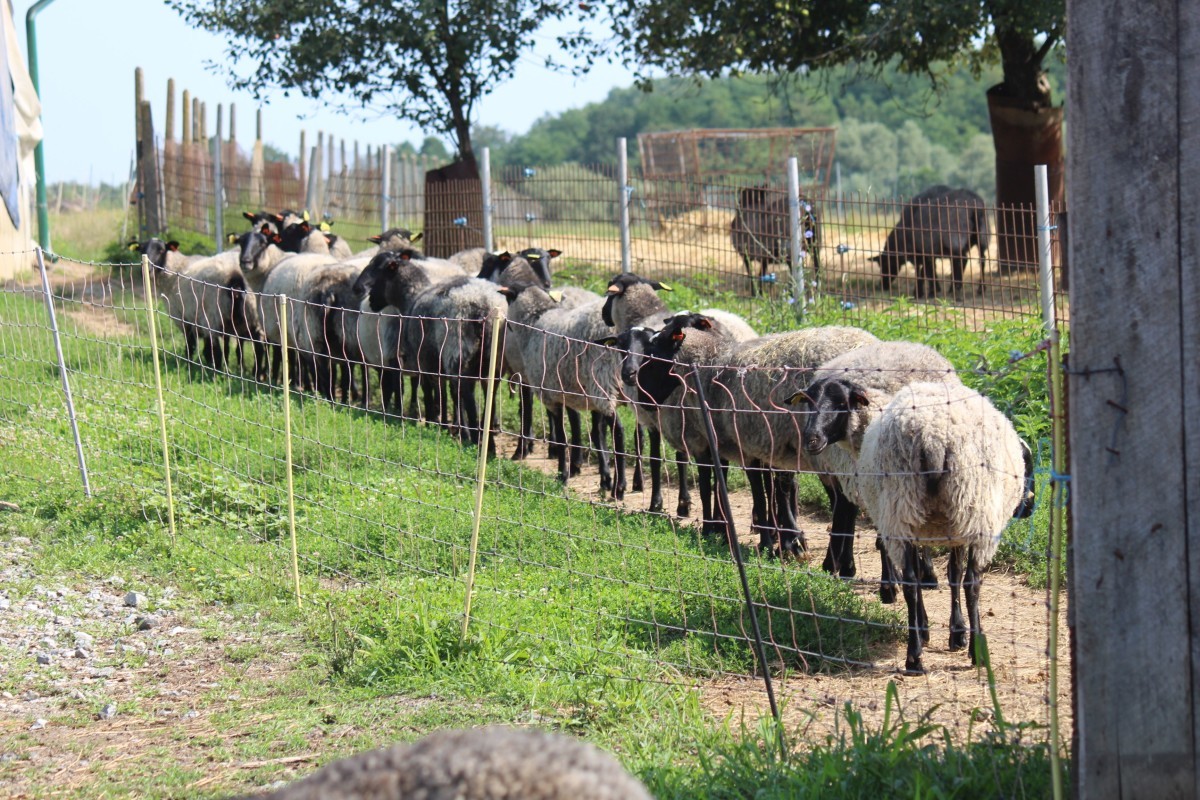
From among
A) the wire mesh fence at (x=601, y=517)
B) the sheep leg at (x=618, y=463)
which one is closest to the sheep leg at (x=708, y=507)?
the wire mesh fence at (x=601, y=517)

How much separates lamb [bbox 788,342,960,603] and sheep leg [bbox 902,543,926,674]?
52cm

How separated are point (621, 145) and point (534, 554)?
24.6 feet

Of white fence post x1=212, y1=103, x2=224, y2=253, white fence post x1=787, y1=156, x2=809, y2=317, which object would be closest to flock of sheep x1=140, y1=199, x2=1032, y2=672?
white fence post x1=787, y1=156, x2=809, y2=317

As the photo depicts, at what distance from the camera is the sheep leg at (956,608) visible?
570 centimetres

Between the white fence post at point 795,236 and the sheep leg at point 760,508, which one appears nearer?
the sheep leg at point 760,508

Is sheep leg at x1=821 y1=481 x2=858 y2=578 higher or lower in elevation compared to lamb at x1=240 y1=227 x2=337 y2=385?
lower

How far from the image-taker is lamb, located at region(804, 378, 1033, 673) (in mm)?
5426

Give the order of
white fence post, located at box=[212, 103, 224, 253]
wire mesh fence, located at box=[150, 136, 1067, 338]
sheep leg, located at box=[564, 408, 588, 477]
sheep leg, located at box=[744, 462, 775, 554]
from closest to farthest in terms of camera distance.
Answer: sheep leg, located at box=[744, 462, 775, 554] → sheep leg, located at box=[564, 408, 588, 477] → wire mesh fence, located at box=[150, 136, 1067, 338] → white fence post, located at box=[212, 103, 224, 253]

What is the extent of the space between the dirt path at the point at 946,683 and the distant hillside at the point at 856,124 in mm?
51831

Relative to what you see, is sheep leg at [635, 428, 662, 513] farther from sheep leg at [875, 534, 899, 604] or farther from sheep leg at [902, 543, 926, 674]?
sheep leg at [902, 543, 926, 674]

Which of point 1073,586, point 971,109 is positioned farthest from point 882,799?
point 971,109

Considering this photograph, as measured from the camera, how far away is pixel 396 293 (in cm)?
1157

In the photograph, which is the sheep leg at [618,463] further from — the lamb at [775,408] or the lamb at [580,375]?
the lamb at [775,408]

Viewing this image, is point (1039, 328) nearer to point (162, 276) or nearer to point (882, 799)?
point (882, 799)
